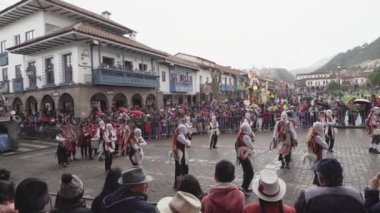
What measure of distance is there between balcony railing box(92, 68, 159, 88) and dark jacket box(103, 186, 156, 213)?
70.4 ft

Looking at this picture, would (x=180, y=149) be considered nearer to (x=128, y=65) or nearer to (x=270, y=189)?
(x=270, y=189)

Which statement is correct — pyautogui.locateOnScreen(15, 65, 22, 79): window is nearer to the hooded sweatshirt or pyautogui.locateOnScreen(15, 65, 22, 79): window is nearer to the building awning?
the building awning

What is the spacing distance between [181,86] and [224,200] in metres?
33.6

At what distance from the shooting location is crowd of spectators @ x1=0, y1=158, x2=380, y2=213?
137 inches

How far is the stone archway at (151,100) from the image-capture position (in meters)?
31.5

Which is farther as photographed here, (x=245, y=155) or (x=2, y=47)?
(x=2, y=47)

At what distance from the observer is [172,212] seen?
3477 millimetres

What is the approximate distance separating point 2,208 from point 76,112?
2081 centimetres

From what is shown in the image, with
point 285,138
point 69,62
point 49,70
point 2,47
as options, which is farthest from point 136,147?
point 2,47

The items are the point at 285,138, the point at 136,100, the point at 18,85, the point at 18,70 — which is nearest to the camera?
the point at 285,138

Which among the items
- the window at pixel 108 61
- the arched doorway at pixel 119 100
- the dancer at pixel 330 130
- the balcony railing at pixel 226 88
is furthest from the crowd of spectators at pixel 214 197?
the balcony railing at pixel 226 88

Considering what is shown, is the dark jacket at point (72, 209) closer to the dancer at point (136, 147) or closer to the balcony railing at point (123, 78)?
the dancer at point (136, 147)

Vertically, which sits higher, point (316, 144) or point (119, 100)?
point (119, 100)

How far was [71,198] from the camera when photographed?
373 centimetres
